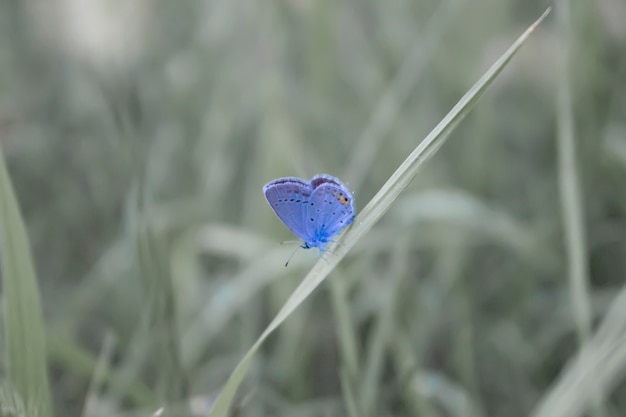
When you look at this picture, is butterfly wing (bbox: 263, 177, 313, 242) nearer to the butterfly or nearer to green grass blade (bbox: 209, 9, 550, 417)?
the butterfly

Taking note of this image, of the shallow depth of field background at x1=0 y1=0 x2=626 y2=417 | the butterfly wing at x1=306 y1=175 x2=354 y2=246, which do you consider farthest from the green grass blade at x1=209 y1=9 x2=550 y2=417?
the shallow depth of field background at x1=0 y1=0 x2=626 y2=417

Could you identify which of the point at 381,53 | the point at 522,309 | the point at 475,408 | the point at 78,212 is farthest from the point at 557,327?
the point at 78,212

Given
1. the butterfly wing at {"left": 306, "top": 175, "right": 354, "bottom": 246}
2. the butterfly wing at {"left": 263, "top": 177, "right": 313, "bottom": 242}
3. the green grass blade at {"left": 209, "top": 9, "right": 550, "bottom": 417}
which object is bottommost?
the green grass blade at {"left": 209, "top": 9, "right": 550, "bottom": 417}

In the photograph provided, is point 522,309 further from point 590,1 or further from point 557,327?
point 590,1

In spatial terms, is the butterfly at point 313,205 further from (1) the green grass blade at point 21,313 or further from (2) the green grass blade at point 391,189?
(1) the green grass blade at point 21,313

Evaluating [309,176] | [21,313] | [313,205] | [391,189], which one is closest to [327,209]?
[313,205]

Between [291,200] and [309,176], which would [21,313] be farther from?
[309,176]
